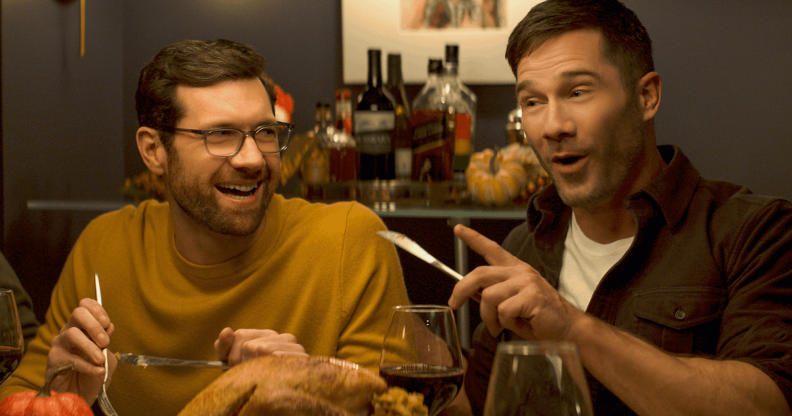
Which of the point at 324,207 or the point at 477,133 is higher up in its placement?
the point at 477,133

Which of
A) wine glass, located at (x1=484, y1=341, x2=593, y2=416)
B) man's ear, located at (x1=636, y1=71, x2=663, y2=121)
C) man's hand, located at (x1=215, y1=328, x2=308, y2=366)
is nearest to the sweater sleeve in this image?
man's hand, located at (x1=215, y1=328, x2=308, y2=366)

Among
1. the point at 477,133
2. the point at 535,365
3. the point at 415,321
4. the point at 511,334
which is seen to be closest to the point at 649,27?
the point at 477,133

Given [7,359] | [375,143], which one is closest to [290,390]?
[7,359]

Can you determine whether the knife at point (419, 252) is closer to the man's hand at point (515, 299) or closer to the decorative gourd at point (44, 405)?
the man's hand at point (515, 299)

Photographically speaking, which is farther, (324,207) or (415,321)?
(324,207)

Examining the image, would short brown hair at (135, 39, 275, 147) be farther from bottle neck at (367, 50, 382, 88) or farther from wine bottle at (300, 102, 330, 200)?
bottle neck at (367, 50, 382, 88)

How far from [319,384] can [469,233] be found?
298 millimetres

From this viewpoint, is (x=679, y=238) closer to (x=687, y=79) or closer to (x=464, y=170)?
(x=464, y=170)

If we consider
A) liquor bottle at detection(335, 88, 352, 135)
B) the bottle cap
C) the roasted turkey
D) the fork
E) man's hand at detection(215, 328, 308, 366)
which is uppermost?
the bottle cap

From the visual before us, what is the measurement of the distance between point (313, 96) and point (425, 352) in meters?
1.79

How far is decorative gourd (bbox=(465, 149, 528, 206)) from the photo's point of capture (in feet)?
5.85

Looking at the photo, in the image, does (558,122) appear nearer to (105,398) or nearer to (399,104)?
(105,398)

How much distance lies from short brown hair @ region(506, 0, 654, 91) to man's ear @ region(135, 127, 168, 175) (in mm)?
744

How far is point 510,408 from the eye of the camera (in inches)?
19.7
